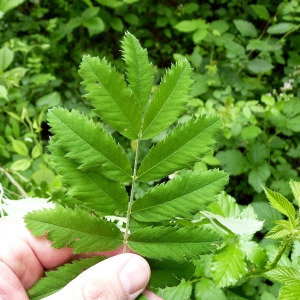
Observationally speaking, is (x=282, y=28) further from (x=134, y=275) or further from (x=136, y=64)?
(x=134, y=275)

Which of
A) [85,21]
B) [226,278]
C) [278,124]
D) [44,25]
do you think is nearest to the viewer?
[226,278]

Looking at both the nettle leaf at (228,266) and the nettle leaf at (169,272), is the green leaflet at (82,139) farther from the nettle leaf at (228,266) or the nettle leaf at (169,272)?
the nettle leaf at (228,266)

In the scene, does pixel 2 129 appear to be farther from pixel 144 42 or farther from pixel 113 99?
pixel 113 99

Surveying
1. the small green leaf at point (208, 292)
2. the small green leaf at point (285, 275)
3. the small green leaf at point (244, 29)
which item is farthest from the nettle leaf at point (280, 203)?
the small green leaf at point (244, 29)

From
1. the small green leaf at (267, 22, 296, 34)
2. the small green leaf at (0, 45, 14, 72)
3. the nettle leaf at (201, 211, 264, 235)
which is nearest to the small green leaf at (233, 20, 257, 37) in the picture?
the small green leaf at (267, 22, 296, 34)

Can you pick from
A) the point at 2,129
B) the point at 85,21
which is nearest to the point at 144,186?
the point at 2,129

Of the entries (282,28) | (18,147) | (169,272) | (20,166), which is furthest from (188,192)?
(282,28)

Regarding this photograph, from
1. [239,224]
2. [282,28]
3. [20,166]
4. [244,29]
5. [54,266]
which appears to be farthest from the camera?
[244,29]
